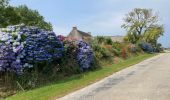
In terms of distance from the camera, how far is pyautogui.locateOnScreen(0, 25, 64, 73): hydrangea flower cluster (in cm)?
1670

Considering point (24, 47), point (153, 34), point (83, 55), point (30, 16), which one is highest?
point (30, 16)

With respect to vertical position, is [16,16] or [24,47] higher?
[16,16]

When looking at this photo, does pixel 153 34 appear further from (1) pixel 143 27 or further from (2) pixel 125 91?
(2) pixel 125 91

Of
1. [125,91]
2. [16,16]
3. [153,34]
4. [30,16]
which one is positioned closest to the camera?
[125,91]

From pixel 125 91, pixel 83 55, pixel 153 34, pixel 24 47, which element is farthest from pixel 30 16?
pixel 125 91

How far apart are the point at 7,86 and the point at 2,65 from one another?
0.91 meters

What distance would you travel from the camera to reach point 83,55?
23.2 metres

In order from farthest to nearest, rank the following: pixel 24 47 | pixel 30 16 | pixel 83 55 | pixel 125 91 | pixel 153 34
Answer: pixel 153 34 → pixel 30 16 → pixel 83 55 → pixel 24 47 → pixel 125 91

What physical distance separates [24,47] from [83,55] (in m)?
6.36

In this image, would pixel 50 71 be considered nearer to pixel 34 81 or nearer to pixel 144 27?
pixel 34 81

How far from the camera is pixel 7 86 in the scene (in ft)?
53.2

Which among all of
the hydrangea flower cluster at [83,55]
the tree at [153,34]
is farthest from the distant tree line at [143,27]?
the hydrangea flower cluster at [83,55]

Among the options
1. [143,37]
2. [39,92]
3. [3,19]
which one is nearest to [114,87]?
[39,92]

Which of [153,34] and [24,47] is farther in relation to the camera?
[153,34]
